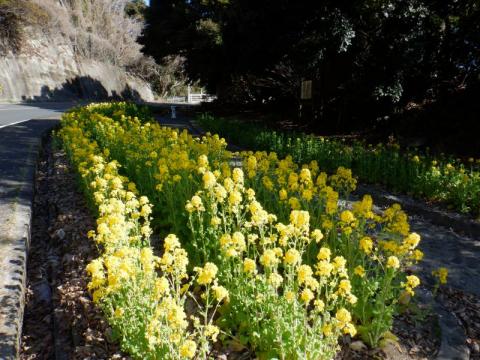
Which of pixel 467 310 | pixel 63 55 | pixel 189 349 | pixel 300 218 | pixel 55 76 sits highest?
pixel 63 55

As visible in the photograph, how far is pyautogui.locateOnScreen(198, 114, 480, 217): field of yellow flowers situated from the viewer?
19.3ft

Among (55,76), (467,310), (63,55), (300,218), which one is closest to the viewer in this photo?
(300,218)

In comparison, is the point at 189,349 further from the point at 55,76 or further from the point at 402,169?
the point at 55,76

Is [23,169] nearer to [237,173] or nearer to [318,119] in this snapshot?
[237,173]

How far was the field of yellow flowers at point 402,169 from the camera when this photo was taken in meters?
5.87

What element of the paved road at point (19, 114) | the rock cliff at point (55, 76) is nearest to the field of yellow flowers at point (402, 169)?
the paved road at point (19, 114)

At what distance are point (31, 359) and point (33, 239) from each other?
8.29ft

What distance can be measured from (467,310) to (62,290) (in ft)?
11.8

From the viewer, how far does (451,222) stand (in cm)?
563

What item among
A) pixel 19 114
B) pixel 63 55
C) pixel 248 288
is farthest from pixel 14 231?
pixel 63 55

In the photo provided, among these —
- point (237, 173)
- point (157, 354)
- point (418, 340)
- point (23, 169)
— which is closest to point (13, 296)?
point (157, 354)

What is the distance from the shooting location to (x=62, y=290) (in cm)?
385

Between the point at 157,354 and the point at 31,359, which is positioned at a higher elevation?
the point at 157,354

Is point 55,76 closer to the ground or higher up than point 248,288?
higher up
